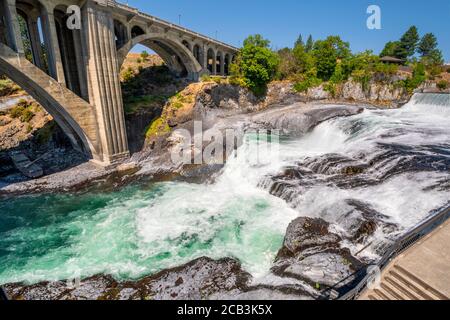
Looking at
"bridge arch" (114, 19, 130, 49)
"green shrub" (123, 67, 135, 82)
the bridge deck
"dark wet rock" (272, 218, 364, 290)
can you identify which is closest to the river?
"dark wet rock" (272, 218, 364, 290)

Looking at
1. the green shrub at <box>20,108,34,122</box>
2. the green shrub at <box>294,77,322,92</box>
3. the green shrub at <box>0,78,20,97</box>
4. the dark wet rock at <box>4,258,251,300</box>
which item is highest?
the green shrub at <box>0,78,20,97</box>

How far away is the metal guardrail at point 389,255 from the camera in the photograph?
17.9ft

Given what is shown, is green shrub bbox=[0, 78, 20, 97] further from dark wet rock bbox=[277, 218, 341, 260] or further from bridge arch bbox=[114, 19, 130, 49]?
dark wet rock bbox=[277, 218, 341, 260]

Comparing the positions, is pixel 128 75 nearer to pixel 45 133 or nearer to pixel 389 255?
pixel 45 133

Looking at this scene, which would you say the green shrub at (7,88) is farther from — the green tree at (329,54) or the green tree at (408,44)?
the green tree at (408,44)

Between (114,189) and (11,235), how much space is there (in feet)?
18.6

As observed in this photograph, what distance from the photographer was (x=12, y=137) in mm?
21375

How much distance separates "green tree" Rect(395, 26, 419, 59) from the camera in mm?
48344

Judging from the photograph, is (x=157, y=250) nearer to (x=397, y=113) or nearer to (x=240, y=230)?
(x=240, y=230)

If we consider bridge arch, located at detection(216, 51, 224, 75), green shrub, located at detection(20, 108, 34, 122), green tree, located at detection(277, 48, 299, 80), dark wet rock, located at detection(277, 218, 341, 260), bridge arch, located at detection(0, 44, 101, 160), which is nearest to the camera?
dark wet rock, located at detection(277, 218, 341, 260)

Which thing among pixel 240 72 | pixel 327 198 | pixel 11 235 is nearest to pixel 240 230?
pixel 327 198

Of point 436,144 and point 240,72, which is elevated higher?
point 240,72

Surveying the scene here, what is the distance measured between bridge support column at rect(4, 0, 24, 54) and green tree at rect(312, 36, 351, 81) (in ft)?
117

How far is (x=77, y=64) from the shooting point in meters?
17.4
